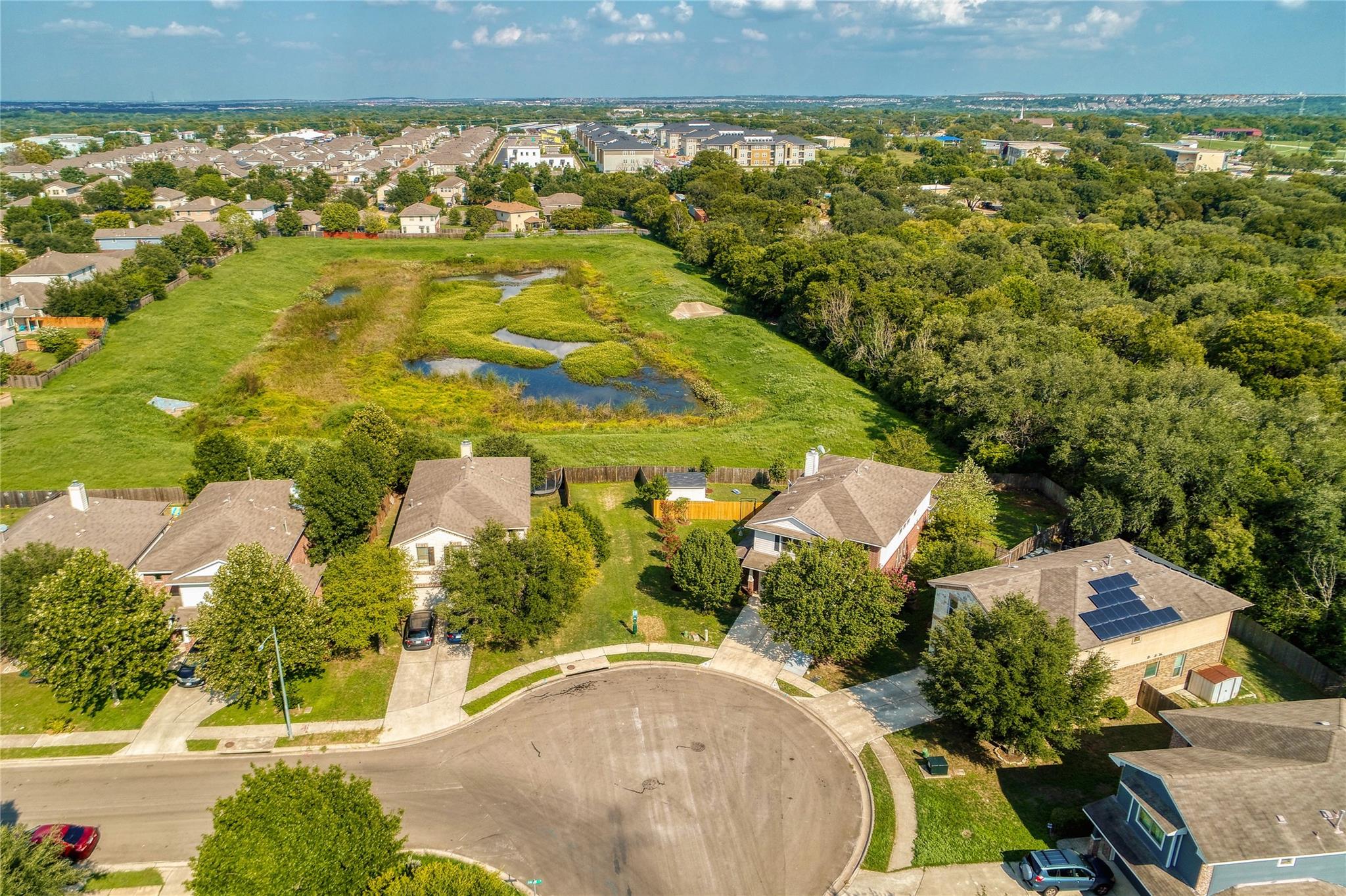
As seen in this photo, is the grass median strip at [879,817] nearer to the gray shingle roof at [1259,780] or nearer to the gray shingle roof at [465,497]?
the gray shingle roof at [1259,780]

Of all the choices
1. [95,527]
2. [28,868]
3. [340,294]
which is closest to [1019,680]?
[28,868]

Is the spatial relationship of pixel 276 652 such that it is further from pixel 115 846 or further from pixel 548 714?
pixel 548 714

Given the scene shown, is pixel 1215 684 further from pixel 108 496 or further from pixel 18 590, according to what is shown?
pixel 108 496

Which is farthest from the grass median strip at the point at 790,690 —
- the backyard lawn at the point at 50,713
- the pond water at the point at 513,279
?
the pond water at the point at 513,279

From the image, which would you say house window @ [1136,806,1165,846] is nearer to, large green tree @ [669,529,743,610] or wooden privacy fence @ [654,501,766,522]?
large green tree @ [669,529,743,610]

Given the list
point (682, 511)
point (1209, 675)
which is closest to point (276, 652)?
point (682, 511)
